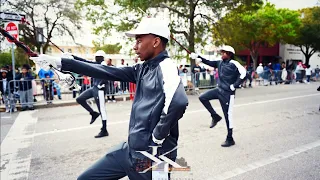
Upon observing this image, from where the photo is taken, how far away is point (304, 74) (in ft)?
74.8

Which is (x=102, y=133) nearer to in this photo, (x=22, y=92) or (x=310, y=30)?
(x=22, y=92)

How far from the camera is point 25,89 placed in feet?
31.9

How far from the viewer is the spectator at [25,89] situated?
31.6 ft

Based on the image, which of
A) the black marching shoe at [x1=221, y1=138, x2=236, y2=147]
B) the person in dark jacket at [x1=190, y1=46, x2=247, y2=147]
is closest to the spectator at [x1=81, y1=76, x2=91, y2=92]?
the person in dark jacket at [x1=190, y1=46, x2=247, y2=147]

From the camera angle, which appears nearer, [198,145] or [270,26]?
[198,145]

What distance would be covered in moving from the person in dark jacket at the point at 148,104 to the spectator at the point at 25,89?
8.58 meters

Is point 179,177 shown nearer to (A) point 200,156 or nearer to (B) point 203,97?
(A) point 200,156

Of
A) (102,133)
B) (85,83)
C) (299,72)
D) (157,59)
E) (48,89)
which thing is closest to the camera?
(157,59)

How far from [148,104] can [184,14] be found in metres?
12.4

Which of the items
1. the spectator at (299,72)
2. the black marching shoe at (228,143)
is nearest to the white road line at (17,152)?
the black marching shoe at (228,143)

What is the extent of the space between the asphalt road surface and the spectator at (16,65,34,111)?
1266 mm

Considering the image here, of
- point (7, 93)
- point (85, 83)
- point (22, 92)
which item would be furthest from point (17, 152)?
point (85, 83)

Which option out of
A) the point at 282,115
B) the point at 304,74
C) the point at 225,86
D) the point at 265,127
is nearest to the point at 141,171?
the point at 225,86

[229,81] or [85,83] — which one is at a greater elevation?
[229,81]
